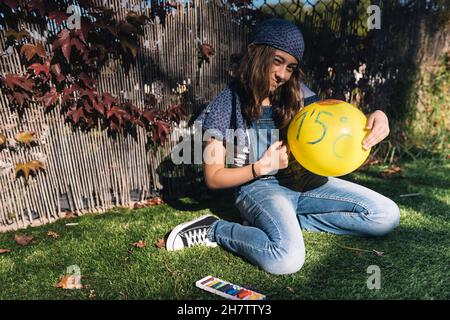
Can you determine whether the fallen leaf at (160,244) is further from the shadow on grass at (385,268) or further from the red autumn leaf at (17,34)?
the red autumn leaf at (17,34)

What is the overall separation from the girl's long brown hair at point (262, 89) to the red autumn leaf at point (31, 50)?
1392 mm

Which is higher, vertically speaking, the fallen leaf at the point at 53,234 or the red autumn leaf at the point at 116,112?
the red autumn leaf at the point at 116,112

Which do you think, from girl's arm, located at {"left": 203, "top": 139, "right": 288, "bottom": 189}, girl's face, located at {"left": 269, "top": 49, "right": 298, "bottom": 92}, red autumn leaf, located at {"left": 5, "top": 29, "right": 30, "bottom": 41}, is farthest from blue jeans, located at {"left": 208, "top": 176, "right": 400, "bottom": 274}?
red autumn leaf, located at {"left": 5, "top": 29, "right": 30, "bottom": 41}

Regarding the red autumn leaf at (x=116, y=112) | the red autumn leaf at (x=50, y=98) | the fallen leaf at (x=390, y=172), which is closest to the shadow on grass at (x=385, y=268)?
the fallen leaf at (x=390, y=172)

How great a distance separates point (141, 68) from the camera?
10.3 feet

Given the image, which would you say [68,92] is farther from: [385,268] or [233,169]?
[385,268]

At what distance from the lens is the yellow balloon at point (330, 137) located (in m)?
2.09

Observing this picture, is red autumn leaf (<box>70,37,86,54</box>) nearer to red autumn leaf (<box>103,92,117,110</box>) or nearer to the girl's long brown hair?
red autumn leaf (<box>103,92,117,110</box>)

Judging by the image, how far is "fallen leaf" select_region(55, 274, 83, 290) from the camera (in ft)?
6.96

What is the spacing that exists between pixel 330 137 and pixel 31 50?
209 cm

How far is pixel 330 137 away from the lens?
2.08 metres

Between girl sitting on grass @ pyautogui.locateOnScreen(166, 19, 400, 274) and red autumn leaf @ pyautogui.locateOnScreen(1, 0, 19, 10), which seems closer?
girl sitting on grass @ pyautogui.locateOnScreen(166, 19, 400, 274)

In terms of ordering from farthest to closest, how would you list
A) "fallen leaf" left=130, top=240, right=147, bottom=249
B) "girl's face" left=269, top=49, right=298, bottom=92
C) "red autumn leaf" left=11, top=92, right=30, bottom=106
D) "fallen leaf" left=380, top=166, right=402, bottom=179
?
"fallen leaf" left=380, top=166, right=402, bottom=179
"red autumn leaf" left=11, top=92, right=30, bottom=106
"fallen leaf" left=130, top=240, right=147, bottom=249
"girl's face" left=269, top=49, right=298, bottom=92

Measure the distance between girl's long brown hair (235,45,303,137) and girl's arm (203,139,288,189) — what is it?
31 cm
